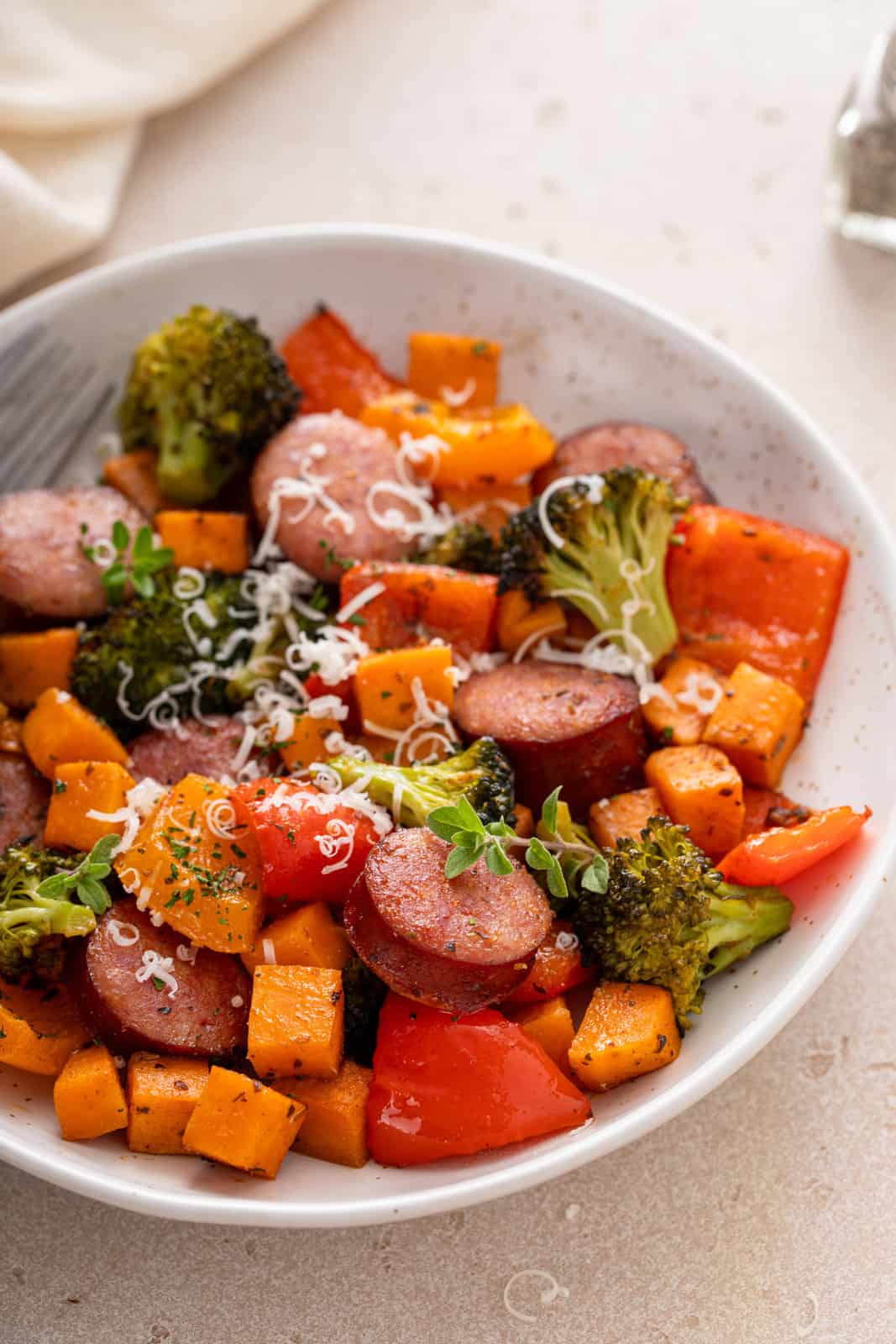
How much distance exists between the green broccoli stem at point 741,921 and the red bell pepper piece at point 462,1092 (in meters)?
0.45

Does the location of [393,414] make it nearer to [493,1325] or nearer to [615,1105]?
[615,1105]

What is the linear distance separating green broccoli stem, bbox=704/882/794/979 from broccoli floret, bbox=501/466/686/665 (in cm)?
63

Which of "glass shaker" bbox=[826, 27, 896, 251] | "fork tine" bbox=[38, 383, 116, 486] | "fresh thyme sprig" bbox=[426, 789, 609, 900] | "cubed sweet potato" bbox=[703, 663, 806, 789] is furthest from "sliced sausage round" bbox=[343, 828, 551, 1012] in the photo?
"glass shaker" bbox=[826, 27, 896, 251]

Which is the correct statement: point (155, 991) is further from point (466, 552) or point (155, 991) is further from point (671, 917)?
point (466, 552)

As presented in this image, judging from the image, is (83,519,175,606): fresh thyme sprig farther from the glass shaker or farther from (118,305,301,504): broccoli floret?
the glass shaker

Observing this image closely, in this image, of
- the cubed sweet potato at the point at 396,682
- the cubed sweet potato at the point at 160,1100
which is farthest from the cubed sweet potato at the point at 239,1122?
the cubed sweet potato at the point at 396,682

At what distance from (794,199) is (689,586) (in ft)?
5.40

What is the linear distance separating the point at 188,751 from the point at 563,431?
4.63 ft

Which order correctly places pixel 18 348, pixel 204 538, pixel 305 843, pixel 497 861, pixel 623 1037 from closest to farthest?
1. pixel 497 861
2. pixel 623 1037
3. pixel 305 843
4. pixel 204 538
5. pixel 18 348

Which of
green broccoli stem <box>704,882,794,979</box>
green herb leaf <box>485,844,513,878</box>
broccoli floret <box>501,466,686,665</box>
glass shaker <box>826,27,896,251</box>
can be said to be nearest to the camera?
green herb leaf <box>485,844,513,878</box>

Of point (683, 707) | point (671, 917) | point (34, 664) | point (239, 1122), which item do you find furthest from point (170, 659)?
point (671, 917)

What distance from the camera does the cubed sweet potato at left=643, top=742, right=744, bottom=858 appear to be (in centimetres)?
291

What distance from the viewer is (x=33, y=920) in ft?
8.86

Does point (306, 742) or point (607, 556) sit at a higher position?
point (607, 556)
